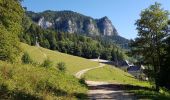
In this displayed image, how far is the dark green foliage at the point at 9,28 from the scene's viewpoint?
47656 millimetres

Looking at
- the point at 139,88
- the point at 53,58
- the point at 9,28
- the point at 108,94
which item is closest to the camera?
the point at 108,94

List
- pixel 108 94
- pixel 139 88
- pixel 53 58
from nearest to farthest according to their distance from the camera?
pixel 108 94 < pixel 139 88 < pixel 53 58

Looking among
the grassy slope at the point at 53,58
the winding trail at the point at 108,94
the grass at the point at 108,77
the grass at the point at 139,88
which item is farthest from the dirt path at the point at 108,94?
the grassy slope at the point at 53,58

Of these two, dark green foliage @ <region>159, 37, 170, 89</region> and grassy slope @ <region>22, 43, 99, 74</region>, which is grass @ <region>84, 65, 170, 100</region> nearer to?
dark green foliage @ <region>159, 37, 170, 89</region>

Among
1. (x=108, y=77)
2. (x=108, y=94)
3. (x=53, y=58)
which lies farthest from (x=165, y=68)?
(x=53, y=58)

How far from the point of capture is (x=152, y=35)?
1715 inches

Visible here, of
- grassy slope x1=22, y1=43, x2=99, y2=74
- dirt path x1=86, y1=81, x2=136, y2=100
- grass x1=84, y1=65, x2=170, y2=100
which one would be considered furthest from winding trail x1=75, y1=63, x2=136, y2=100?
grassy slope x1=22, y1=43, x2=99, y2=74

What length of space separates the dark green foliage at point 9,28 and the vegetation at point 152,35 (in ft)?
54.6

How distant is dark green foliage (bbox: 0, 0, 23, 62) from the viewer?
4766 cm

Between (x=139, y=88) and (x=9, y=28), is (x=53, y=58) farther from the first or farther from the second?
(x=139, y=88)

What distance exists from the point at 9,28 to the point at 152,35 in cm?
1970

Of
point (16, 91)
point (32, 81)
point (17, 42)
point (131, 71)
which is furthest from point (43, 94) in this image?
point (131, 71)

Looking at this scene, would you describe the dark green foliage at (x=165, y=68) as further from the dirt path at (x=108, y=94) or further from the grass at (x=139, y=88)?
the dirt path at (x=108, y=94)

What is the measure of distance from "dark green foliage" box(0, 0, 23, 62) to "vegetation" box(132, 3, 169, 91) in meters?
16.6
